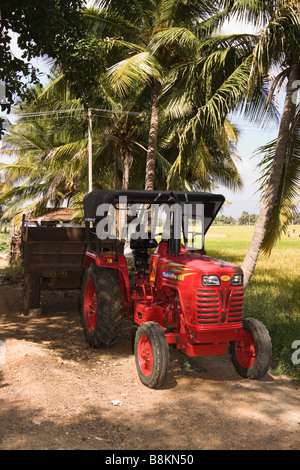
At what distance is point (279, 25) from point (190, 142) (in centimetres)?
325

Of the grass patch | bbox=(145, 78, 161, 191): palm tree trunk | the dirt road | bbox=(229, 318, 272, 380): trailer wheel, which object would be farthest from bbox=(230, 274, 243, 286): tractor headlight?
bbox=(145, 78, 161, 191): palm tree trunk

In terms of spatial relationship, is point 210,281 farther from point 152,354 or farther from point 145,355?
point 145,355

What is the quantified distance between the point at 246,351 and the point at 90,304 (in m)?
2.71

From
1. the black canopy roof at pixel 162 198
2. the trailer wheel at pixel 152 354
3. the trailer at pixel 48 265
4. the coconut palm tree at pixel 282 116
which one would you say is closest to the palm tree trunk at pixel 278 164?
the coconut palm tree at pixel 282 116

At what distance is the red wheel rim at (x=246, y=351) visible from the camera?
5.75 meters

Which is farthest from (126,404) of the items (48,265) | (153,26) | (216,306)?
(153,26)

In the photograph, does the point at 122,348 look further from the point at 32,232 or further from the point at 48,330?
the point at 32,232

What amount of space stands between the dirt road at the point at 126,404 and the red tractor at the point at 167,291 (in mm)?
303

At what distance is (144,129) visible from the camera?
21047 millimetres

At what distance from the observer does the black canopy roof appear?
20.4ft

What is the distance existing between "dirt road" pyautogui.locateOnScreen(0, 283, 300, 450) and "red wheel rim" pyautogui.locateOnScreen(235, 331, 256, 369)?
232 mm

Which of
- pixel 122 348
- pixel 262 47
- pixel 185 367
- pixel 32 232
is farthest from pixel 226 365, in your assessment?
pixel 262 47

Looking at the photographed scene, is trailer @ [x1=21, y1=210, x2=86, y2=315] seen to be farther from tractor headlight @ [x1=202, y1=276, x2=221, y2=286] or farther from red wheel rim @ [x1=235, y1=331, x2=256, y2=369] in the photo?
tractor headlight @ [x1=202, y1=276, x2=221, y2=286]
